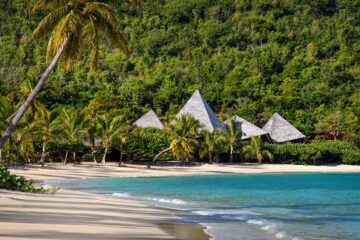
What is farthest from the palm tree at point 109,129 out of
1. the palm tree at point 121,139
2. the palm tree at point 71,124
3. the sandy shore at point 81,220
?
the sandy shore at point 81,220

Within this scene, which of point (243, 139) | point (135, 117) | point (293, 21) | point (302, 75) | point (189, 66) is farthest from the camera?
point (293, 21)

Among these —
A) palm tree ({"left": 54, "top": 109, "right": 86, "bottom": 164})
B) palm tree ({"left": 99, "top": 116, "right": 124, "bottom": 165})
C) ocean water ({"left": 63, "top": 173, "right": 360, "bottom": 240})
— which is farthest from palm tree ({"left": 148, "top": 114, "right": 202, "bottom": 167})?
ocean water ({"left": 63, "top": 173, "right": 360, "bottom": 240})

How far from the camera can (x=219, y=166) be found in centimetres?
3897

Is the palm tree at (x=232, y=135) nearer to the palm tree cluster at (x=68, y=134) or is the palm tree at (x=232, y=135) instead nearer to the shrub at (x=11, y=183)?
the palm tree cluster at (x=68, y=134)

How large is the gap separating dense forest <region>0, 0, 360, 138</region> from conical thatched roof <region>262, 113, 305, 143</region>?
18.5 ft

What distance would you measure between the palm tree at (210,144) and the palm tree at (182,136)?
133 centimetres

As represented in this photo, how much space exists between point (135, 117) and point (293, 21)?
177 ft

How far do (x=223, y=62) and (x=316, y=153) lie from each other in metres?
40.6

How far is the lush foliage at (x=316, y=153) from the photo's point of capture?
145 ft

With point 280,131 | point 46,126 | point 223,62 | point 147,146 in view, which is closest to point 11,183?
point 46,126

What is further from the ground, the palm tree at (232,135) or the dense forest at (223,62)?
the dense forest at (223,62)

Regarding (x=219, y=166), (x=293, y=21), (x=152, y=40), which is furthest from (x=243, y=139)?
(x=293, y=21)

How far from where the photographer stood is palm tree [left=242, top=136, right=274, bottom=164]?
4166cm

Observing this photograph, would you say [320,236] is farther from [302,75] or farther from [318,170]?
[302,75]
